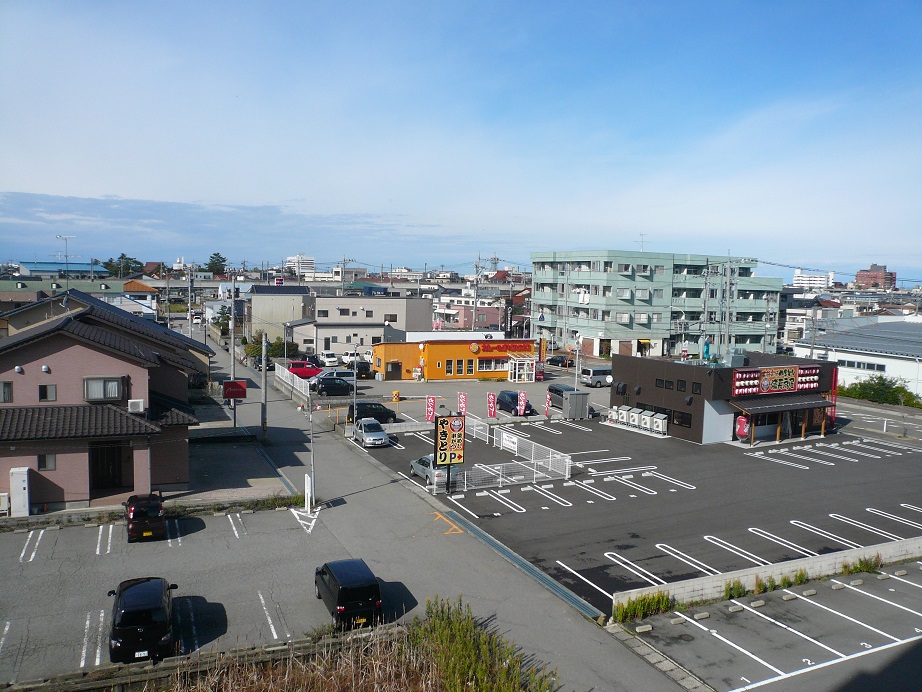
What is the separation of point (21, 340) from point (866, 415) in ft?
147

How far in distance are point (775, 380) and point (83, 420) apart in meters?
30.8

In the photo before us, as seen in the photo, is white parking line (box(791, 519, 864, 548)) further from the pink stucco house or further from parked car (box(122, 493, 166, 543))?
the pink stucco house

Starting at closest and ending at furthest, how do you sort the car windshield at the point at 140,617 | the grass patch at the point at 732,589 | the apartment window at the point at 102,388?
the car windshield at the point at 140,617 → the grass patch at the point at 732,589 → the apartment window at the point at 102,388

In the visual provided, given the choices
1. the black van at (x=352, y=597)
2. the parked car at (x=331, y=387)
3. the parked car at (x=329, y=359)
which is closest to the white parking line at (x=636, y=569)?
the black van at (x=352, y=597)

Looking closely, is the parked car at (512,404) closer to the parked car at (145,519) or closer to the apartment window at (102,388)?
the apartment window at (102,388)

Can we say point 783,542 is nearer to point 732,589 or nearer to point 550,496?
point 732,589

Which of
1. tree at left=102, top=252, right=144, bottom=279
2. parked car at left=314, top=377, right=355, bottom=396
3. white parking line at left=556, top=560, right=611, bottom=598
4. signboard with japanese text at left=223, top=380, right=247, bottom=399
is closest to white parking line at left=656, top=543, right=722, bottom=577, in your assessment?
white parking line at left=556, top=560, right=611, bottom=598

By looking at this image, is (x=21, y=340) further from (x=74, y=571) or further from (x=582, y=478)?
(x=582, y=478)

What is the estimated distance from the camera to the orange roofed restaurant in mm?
48594

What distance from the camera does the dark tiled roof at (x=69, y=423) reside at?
64.1 ft

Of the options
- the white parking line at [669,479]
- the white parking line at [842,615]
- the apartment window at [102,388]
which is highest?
the apartment window at [102,388]

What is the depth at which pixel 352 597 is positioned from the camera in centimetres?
1387

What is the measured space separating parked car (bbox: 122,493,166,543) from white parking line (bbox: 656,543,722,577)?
46.2 feet

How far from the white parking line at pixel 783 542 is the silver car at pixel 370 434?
1601 cm
